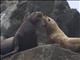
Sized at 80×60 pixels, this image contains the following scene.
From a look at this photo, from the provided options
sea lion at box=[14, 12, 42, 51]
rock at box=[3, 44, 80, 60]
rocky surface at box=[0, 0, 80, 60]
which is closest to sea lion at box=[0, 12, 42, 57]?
sea lion at box=[14, 12, 42, 51]

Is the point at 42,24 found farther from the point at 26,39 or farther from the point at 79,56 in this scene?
the point at 79,56

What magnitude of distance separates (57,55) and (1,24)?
3149 millimetres

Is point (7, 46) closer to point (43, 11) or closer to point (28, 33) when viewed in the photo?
point (28, 33)

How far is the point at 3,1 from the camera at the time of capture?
8.80m

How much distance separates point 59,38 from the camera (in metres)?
5.92

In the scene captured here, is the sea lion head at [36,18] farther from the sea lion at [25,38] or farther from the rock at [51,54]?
the rock at [51,54]

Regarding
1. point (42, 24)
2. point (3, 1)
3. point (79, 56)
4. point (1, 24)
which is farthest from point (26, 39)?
point (3, 1)

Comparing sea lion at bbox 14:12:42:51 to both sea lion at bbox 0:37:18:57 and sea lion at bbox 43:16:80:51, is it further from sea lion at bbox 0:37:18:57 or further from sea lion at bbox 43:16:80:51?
sea lion at bbox 43:16:80:51

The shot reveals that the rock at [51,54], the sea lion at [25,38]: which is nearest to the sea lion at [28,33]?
the sea lion at [25,38]

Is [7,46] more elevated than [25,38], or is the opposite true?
[25,38]

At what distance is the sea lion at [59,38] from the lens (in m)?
5.57

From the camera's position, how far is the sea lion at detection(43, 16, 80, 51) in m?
5.57

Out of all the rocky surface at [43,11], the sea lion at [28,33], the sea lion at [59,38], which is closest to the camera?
the sea lion at [59,38]

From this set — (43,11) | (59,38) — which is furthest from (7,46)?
(43,11)
